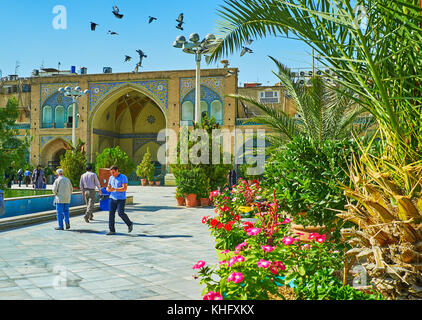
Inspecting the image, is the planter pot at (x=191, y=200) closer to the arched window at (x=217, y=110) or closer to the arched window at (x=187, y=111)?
the arched window at (x=217, y=110)

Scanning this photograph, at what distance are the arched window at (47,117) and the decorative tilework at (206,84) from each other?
33.4ft

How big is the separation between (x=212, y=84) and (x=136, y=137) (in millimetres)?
10209

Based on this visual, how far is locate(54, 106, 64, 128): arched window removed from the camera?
2791cm

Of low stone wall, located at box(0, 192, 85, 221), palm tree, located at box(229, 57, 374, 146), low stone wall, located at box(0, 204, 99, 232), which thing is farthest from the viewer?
low stone wall, located at box(0, 192, 85, 221)

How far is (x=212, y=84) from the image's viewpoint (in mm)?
25484

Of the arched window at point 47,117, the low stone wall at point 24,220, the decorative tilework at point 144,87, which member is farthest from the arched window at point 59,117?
the low stone wall at point 24,220

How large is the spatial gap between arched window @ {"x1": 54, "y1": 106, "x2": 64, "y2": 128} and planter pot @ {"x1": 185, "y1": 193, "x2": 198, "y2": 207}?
19.7 meters

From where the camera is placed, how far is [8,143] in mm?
9664

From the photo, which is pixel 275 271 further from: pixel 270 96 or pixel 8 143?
pixel 270 96

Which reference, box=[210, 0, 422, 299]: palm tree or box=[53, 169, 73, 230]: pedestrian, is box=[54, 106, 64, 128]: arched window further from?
box=[210, 0, 422, 299]: palm tree

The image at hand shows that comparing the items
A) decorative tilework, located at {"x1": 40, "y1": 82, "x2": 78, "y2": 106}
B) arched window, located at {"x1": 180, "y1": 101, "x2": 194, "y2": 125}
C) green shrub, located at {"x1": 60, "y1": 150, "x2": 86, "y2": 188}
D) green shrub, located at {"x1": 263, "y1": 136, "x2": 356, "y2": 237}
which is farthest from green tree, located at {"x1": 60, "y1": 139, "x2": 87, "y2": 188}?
decorative tilework, located at {"x1": 40, "y1": 82, "x2": 78, "y2": 106}

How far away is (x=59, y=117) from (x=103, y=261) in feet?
84.0
